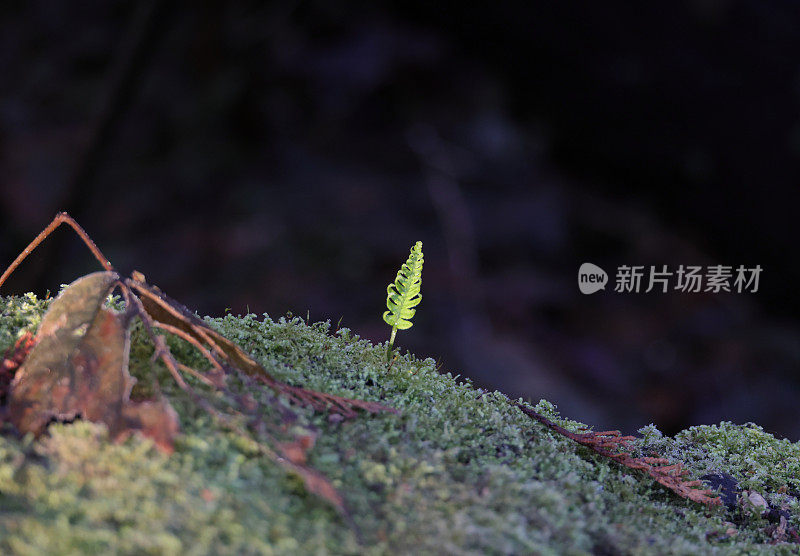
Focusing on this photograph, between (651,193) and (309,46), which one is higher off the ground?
(309,46)

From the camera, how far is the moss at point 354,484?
0.89m

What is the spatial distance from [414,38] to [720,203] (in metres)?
3.14

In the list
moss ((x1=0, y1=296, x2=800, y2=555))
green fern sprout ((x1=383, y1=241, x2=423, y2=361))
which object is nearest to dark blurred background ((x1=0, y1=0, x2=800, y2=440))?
green fern sprout ((x1=383, y1=241, x2=423, y2=361))

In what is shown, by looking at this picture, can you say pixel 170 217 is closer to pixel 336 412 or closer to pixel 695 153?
pixel 695 153

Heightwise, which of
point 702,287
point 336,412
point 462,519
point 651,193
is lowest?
point 462,519

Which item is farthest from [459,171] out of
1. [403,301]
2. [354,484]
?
[354,484]

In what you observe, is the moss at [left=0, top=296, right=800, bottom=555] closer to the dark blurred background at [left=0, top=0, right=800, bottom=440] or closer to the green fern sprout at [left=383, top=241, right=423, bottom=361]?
the green fern sprout at [left=383, top=241, right=423, bottom=361]

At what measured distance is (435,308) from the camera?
5.33 m

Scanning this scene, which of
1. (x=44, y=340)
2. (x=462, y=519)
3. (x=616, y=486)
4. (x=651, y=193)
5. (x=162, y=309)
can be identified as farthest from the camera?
(x=651, y=193)

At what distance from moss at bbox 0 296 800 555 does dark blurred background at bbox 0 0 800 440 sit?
311 cm

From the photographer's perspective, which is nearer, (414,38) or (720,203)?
(720,203)

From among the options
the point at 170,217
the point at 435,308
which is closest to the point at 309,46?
the point at 170,217

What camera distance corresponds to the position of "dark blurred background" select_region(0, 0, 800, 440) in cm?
493

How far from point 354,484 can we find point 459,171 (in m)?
5.20
